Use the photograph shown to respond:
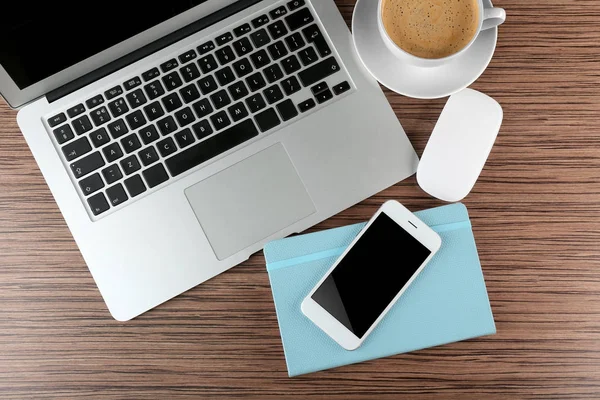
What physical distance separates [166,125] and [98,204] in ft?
0.38

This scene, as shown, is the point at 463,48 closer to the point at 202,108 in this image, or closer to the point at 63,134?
the point at 202,108

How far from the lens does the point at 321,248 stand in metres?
0.63

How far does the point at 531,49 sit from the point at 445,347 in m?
0.36

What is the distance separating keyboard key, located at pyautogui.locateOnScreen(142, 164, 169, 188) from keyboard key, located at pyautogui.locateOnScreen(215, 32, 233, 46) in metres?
0.16

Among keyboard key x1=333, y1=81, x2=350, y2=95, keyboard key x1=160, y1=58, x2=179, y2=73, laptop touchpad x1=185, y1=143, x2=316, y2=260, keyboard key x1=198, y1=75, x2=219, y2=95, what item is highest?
keyboard key x1=160, y1=58, x2=179, y2=73

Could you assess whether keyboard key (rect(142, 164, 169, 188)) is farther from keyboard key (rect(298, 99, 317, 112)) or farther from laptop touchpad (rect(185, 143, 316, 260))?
keyboard key (rect(298, 99, 317, 112))

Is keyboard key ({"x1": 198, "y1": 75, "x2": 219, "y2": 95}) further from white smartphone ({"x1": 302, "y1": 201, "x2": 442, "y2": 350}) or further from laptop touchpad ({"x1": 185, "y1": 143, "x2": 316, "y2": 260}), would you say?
white smartphone ({"x1": 302, "y1": 201, "x2": 442, "y2": 350})

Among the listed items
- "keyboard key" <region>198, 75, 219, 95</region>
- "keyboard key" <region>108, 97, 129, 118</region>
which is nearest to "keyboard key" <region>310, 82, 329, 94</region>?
"keyboard key" <region>198, 75, 219, 95</region>

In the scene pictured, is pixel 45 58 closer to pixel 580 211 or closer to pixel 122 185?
pixel 122 185

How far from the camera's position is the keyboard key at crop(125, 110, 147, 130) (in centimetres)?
62

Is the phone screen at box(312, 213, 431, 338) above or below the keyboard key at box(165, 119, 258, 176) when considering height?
below

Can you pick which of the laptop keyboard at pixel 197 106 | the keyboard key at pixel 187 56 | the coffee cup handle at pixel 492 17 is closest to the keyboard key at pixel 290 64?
the laptop keyboard at pixel 197 106

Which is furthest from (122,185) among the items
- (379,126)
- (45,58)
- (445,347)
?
(445,347)

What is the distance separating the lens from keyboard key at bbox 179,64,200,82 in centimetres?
63
